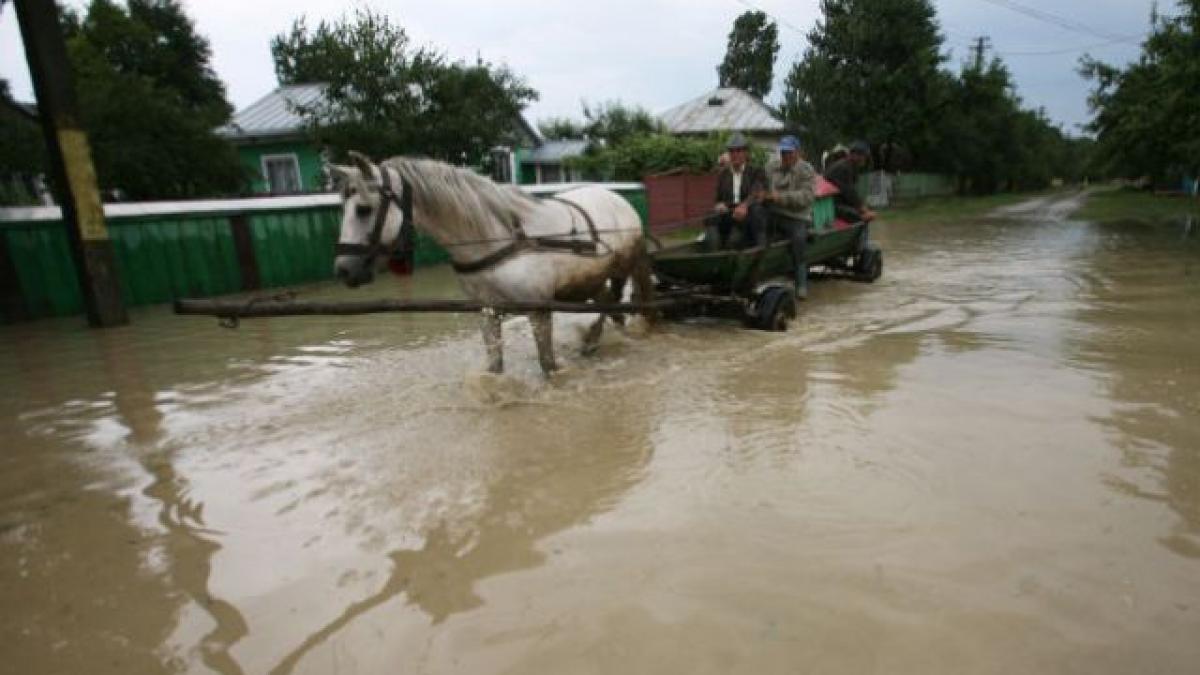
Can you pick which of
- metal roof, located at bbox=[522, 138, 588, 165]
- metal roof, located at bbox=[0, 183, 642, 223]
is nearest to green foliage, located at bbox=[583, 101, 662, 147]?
metal roof, located at bbox=[522, 138, 588, 165]

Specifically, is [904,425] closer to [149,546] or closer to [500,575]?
[500,575]

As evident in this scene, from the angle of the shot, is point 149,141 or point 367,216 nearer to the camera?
point 367,216

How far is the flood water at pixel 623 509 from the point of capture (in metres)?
2.41

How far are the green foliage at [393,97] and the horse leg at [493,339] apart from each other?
12.8 meters

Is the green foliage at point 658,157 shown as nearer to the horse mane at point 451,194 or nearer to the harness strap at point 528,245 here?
the harness strap at point 528,245

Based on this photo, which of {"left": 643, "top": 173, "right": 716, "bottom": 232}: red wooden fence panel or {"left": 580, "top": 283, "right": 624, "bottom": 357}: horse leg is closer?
{"left": 580, "top": 283, "right": 624, "bottom": 357}: horse leg

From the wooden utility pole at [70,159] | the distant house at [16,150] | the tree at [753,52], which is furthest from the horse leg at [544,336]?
the tree at [753,52]

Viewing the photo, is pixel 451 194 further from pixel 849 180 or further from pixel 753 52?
pixel 753 52

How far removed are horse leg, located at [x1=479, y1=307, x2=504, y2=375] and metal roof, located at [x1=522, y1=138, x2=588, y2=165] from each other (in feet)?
83.6

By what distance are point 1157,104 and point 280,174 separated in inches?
925

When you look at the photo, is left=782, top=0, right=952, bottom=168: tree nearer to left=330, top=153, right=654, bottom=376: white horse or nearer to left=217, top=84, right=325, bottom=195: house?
left=217, top=84, right=325, bottom=195: house

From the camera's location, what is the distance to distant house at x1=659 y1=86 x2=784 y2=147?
34.5 meters

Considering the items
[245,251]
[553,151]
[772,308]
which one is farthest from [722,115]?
[772,308]

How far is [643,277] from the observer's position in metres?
6.65
